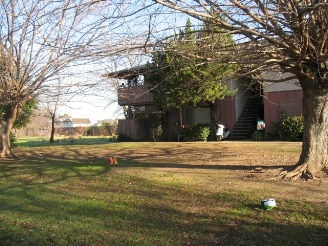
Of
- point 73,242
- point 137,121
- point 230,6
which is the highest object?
point 230,6

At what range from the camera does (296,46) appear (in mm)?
8023

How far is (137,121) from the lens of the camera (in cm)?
2656

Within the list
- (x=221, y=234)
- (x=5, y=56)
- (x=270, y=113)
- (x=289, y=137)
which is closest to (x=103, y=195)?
(x=221, y=234)

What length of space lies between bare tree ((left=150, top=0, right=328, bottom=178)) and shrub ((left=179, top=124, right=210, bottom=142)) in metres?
13.5

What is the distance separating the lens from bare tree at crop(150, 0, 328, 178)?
291 inches

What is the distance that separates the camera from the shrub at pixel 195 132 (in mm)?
22567

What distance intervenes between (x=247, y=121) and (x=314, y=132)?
1552cm

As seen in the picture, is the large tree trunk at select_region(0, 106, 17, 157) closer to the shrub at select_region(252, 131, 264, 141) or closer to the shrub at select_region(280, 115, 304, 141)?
the shrub at select_region(252, 131, 264, 141)

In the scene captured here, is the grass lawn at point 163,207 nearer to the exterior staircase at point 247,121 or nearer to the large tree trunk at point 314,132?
the large tree trunk at point 314,132

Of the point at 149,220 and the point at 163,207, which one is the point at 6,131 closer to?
the point at 163,207

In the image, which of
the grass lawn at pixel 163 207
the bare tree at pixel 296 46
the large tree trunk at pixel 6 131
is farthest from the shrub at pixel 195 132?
the bare tree at pixel 296 46

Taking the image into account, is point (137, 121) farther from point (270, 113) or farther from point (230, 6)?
point (230, 6)

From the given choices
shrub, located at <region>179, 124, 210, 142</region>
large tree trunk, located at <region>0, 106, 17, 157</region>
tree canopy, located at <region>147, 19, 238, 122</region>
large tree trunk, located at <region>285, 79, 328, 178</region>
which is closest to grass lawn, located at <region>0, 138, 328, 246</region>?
large tree trunk, located at <region>285, 79, 328, 178</region>

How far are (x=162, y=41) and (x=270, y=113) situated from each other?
14390 millimetres
